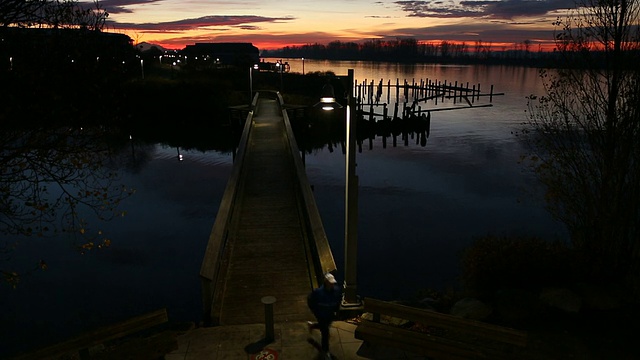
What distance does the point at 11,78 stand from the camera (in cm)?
865

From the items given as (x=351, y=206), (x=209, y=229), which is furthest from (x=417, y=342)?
(x=209, y=229)

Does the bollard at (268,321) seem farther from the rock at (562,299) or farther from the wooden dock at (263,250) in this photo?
the rock at (562,299)

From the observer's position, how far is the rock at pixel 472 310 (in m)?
9.88

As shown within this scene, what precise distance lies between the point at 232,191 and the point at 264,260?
3246mm

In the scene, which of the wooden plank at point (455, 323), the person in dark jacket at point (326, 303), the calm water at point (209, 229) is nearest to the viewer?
the wooden plank at point (455, 323)

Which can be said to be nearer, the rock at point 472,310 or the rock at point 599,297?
the rock at point 472,310

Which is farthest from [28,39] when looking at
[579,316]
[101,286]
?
[579,316]

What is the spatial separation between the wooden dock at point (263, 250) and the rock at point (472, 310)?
2.98 metres

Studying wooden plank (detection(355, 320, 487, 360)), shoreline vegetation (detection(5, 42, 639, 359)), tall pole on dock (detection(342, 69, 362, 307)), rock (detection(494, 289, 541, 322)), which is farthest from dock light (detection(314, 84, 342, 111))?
rock (detection(494, 289, 541, 322))

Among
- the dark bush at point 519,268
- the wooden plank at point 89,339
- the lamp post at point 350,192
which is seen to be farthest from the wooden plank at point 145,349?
the dark bush at point 519,268

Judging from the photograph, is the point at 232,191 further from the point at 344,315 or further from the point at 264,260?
the point at 344,315

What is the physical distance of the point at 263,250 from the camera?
12.5 m

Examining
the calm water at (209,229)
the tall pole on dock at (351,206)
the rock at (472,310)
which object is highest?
the tall pole on dock at (351,206)

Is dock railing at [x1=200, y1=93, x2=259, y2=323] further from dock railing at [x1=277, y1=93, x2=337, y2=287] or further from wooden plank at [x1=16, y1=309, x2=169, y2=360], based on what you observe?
dock railing at [x1=277, y1=93, x2=337, y2=287]
